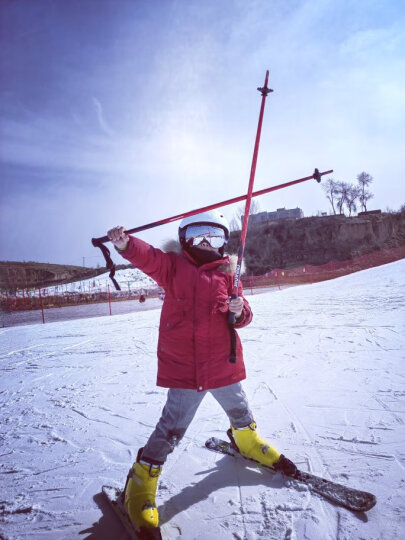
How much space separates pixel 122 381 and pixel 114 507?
2.65 metres

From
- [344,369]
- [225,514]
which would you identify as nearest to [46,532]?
[225,514]

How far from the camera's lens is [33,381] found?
4754 millimetres

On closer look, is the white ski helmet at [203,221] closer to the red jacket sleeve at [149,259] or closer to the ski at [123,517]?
the red jacket sleeve at [149,259]

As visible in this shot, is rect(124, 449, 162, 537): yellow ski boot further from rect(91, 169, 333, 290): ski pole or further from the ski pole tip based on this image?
the ski pole tip

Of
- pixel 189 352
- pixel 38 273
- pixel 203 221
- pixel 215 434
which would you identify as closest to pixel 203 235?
pixel 203 221

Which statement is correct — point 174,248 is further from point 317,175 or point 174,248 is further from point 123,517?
point 123,517

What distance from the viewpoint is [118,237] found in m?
1.98

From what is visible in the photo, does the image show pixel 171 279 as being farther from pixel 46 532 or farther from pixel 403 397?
pixel 403 397

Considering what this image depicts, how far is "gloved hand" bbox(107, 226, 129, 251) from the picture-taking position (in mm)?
1977

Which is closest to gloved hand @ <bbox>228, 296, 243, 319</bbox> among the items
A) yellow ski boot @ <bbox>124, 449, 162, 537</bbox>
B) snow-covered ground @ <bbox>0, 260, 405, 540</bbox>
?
yellow ski boot @ <bbox>124, 449, 162, 537</bbox>

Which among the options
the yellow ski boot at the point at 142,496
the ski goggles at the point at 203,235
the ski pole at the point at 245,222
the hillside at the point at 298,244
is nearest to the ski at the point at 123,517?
the yellow ski boot at the point at 142,496

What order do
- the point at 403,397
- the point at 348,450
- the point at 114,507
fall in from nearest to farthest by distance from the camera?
the point at 114,507, the point at 348,450, the point at 403,397

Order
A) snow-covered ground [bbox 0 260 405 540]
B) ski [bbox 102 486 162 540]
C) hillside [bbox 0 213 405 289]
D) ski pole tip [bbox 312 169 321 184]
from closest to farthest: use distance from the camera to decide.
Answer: ski [bbox 102 486 162 540], snow-covered ground [bbox 0 260 405 540], ski pole tip [bbox 312 169 321 184], hillside [bbox 0 213 405 289]

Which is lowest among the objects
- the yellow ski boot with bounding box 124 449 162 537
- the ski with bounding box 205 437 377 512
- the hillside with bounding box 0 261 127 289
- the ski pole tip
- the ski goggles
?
the ski with bounding box 205 437 377 512
